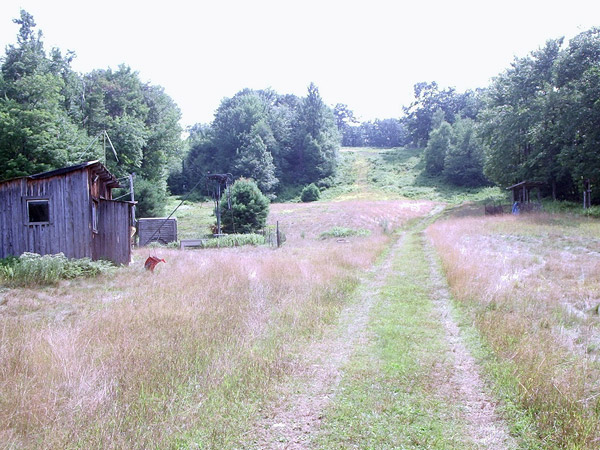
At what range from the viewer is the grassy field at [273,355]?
13.6 feet

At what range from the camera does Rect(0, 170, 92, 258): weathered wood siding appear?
1612 cm

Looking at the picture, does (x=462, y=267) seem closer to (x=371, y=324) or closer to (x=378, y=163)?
(x=371, y=324)

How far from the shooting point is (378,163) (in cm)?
8919

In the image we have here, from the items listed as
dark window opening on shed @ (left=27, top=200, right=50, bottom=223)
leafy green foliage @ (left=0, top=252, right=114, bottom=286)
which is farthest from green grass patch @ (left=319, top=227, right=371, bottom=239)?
dark window opening on shed @ (left=27, top=200, right=50, bottom=223)

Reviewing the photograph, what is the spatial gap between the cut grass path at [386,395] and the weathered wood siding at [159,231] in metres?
26.2

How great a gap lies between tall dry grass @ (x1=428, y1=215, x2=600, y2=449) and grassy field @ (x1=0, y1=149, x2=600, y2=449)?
27 millimetres

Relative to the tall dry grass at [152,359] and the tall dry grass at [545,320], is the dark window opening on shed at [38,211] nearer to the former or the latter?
the tall dry grass at [152,359]

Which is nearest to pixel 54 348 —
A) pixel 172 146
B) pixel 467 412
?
pixel 467 412

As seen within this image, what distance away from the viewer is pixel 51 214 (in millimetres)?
16328

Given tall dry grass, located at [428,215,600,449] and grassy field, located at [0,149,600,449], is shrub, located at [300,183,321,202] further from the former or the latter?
grassy field, located at [0,149,600,449]

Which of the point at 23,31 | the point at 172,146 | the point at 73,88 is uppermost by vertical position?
the point at 23,31

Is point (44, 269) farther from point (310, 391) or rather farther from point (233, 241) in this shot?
point (233, 241)

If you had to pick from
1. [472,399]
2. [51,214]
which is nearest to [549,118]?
[51,214]

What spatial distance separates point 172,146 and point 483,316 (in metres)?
46.2
